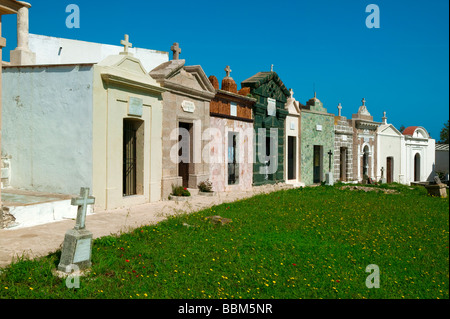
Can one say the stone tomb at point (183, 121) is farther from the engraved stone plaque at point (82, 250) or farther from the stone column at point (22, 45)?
the engraved stone plaque at point (82, 250)

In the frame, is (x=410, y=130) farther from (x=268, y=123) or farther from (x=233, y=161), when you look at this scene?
(x=233, y=161)

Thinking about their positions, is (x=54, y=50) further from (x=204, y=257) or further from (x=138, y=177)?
(x=204, y=257)

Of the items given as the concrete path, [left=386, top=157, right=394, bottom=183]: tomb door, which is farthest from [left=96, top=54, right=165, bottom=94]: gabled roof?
[left=386, top=157, right=394, bottom=183]: tomb door

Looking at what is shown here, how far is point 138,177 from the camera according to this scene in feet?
34.3

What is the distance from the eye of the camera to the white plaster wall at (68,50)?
601 inches

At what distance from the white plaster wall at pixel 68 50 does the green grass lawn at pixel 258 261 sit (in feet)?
36.2

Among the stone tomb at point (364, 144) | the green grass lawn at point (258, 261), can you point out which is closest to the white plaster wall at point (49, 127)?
the green grass lawn at point (258, 261)

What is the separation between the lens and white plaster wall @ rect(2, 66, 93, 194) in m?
8.70

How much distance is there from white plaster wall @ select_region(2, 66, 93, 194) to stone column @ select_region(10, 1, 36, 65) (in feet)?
6.83

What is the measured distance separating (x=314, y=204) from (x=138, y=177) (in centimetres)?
504

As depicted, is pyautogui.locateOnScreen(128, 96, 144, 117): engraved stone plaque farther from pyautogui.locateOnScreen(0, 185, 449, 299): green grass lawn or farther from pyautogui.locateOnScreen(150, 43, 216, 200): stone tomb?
pyautogui.locateOnScreen(0, 185, 449, 299): green grass lawn

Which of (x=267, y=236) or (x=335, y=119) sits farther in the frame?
(x=335, y=119)
